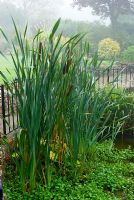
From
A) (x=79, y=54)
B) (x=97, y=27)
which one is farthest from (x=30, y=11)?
(x=79, y=54)

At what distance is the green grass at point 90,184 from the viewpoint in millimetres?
3230

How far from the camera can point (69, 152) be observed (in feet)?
11.6

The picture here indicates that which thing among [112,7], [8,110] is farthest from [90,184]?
[112,7]

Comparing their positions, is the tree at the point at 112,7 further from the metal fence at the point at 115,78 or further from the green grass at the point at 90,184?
the green grass at the point at 90,184

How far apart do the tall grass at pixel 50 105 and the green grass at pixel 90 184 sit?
0.12 metres

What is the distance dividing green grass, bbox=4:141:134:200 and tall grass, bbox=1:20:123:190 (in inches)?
4.7

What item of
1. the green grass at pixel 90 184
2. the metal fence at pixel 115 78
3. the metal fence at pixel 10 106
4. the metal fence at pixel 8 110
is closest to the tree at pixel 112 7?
the metal fence at pixel 115 78

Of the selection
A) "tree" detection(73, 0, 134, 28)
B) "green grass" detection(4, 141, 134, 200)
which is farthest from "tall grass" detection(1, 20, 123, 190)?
"tree" detection(73, 0, 134, 28)

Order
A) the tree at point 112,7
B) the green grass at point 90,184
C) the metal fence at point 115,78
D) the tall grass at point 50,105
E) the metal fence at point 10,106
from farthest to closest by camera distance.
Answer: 1. the tree at point 112,7
2. the metal fence at point 115,78
3. the metal fence at point 10,106
4. the green grass at point 90,184
5. the tall grass at point 50,105

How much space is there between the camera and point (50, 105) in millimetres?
2994

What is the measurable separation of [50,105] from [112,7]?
20630 mm

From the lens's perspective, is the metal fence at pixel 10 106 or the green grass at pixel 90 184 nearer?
the green grass at pixel 90 184

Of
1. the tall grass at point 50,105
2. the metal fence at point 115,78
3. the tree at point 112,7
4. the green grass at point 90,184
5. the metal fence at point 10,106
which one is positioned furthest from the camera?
the tree at point 112,7

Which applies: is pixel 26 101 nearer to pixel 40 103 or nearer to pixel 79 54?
pixel 40 103
